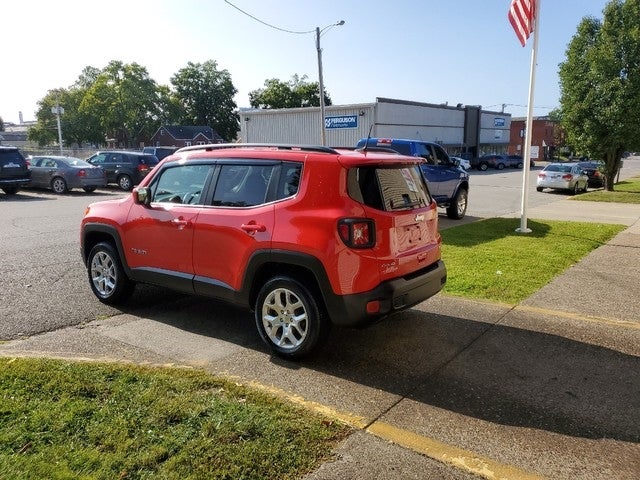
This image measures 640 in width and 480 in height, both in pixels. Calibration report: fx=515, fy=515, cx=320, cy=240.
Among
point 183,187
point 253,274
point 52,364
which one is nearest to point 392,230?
point 253,274

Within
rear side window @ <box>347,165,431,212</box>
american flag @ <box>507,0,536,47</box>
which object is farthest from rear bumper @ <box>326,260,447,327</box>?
american flag @ <box>507,0,536,47</box>

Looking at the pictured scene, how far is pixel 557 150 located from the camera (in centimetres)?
8344

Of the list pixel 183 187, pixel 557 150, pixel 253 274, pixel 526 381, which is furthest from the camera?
pixel 557 150

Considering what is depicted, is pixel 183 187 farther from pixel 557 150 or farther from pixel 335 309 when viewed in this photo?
pixel 557 150

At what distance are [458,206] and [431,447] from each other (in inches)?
437

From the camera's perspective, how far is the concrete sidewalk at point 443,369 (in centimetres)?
296

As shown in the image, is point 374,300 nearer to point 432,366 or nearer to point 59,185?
point 432,366

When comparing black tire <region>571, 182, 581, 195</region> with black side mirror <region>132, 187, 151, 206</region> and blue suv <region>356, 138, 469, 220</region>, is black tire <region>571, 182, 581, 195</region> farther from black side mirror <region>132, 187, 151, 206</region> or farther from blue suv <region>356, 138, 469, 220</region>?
black side mirror <region>132, 187, 151, 206</region>

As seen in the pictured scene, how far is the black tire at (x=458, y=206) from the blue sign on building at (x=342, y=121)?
28244mm

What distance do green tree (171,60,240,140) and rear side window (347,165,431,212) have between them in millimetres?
90047

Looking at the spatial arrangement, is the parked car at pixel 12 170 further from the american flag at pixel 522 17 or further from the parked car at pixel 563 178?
the parked car at pixel 563 178

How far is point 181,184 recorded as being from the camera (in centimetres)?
522

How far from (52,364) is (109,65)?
84.6m

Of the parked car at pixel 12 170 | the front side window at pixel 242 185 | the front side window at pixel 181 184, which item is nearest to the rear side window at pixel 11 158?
the parked car at pixel 12 170
